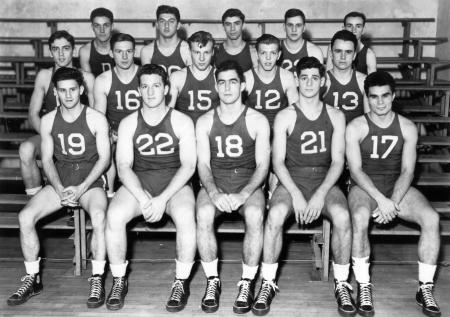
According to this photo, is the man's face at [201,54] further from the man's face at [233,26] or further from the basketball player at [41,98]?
the basketball player at [41,98]

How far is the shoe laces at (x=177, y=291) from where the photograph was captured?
3459 mm

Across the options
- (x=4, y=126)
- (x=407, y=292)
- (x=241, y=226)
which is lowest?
(x=407, y=292)

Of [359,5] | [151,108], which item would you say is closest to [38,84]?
[151,108]

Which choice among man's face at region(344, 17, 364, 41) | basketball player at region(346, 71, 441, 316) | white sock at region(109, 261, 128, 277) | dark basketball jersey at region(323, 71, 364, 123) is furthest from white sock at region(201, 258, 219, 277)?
man's face at region(344, 17, 364, 41)

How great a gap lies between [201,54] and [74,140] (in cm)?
126

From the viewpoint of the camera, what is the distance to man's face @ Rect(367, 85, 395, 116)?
3682 millimetres

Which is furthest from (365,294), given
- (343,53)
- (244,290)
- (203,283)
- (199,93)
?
(199,93)

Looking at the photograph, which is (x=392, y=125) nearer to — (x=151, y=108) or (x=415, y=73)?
(x=151, y=108)

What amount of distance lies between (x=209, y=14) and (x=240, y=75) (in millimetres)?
3824

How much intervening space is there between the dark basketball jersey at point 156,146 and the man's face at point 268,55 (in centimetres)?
96

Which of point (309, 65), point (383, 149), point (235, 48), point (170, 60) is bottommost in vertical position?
point (383, 149)

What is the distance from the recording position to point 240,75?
374 centimetres

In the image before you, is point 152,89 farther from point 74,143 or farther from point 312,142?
point 312,142

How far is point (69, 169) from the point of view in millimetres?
3916
